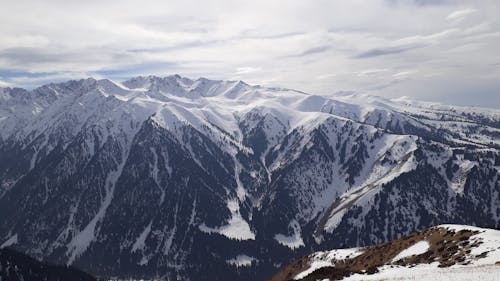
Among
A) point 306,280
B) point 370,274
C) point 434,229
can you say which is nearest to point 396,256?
point 434,229

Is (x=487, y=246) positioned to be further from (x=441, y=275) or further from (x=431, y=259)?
(x=441, y=275)

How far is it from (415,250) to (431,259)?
1215 inches

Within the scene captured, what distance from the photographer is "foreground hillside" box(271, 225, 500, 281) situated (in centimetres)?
8408

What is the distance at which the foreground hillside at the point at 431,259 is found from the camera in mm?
84081

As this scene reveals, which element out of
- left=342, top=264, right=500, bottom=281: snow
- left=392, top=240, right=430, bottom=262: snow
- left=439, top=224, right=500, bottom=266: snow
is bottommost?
left=392, top=240, right=430, bottom=262: snow

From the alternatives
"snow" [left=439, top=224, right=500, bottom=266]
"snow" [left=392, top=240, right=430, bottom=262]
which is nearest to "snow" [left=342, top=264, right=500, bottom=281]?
"snow" [left=439, top=224, right=500, bottom=266]

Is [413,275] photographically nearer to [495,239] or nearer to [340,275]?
[340,275]

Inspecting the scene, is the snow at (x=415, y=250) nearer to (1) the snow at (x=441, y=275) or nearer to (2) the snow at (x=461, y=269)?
(2) the snow at (x=461, y=269)

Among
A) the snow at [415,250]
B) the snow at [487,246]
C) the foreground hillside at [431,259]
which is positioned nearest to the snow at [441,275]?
the foreground hillside at [431,259]

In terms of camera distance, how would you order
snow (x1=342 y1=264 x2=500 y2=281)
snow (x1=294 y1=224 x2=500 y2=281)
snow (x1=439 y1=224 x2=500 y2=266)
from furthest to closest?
snow (x1=439 y1=224 x2=500 y2=266)
snow (x1=294 y1=224 x2=500 y2=281)
snow (x1=342 y1=264 x2=500 y2=281)

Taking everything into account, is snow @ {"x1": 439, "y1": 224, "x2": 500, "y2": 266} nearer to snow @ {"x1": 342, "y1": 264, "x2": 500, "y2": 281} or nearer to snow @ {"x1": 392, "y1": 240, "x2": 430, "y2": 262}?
snow @ {"x1": 342, "y1": 264, "x2": 500, "y2": 281}

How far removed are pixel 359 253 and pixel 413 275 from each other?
11548 cm

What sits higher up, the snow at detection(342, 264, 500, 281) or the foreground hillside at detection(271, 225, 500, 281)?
the snow at detection(342, 264, 500, 281)

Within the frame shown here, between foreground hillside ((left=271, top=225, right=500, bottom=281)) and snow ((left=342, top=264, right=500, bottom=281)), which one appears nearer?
snow ((left=342, top=264, right=500, bottom=281))
